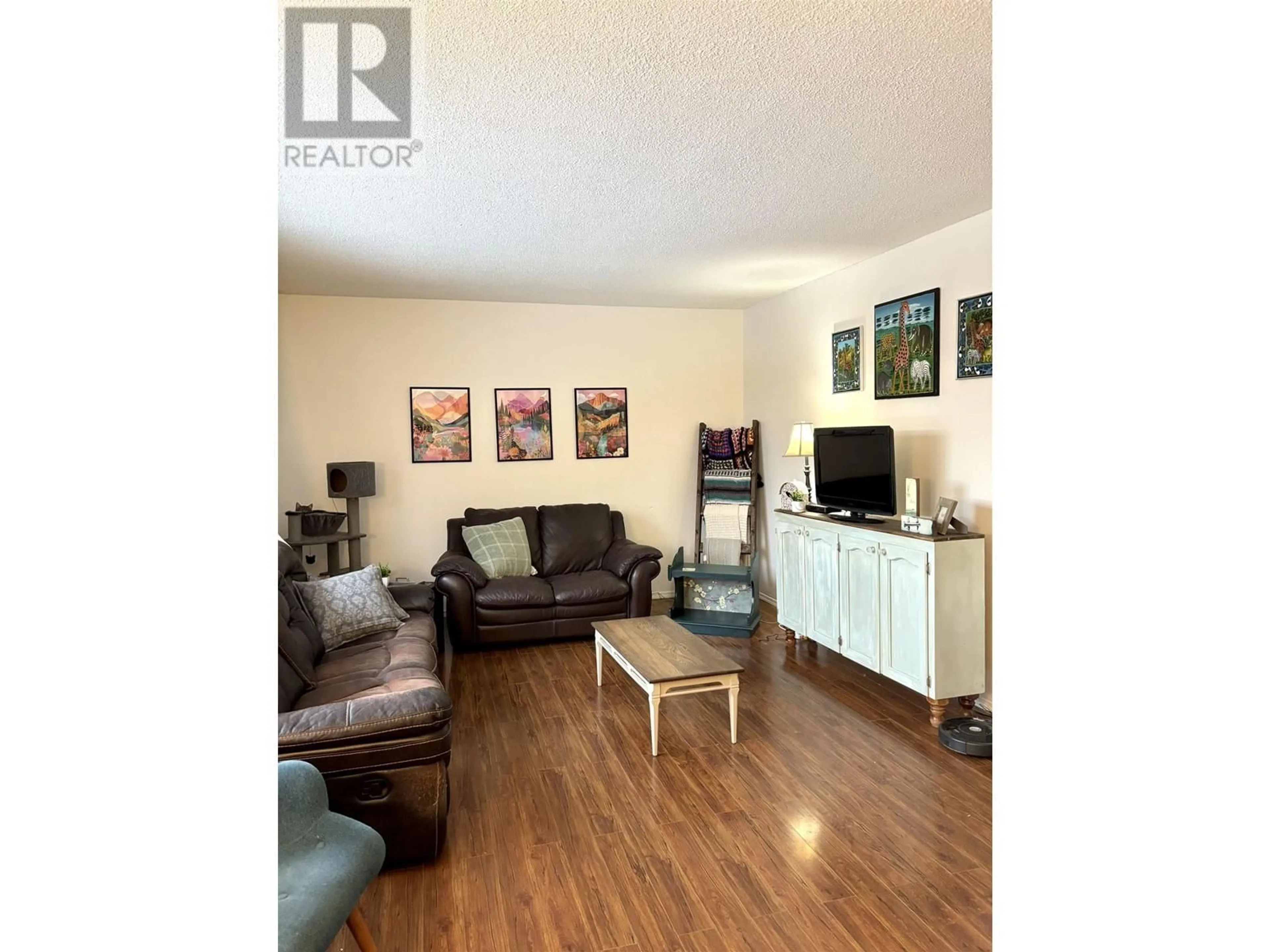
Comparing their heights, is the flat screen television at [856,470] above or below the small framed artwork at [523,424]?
below

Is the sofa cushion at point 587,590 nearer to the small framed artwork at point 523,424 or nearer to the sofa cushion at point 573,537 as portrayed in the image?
the sofa cushion at point 573,537

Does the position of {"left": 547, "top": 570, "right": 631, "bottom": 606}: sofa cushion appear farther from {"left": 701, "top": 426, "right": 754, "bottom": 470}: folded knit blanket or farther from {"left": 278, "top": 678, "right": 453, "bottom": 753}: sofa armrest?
{"left": 278, "top": 678, "right": 453, "bottom": 753}: sofa armrest

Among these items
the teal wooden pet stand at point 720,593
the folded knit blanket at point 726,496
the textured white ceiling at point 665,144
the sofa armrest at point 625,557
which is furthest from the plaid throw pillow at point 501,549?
the textured white ceiling at point 665,144

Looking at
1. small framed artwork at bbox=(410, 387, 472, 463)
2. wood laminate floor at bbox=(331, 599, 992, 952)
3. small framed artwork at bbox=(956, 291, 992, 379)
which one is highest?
small framed artwork at bbox=(956, 291, 992, 379)

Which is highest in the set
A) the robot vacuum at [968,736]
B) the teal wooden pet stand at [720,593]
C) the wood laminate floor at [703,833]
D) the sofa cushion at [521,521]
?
the sofa cushion at [521,521]

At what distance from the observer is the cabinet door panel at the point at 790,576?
470cm

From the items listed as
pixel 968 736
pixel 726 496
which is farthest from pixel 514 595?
pixel 968 736

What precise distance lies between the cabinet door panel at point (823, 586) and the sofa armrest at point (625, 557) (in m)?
1.25

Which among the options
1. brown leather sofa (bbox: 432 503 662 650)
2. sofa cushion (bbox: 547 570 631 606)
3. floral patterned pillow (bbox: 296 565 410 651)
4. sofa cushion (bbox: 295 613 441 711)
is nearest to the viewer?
sofa cushion (bbox: 295 613 441 711)

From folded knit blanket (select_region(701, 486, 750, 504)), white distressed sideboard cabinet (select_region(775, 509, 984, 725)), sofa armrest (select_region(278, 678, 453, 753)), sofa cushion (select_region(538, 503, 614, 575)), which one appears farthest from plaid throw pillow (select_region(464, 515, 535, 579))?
sofa armrest (select_region(278, 678, 453, 753))

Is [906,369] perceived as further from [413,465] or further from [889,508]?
[413,465]

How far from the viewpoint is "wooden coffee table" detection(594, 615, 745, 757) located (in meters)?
3.16

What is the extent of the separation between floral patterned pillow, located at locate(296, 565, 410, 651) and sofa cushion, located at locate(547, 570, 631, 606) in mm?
1381
